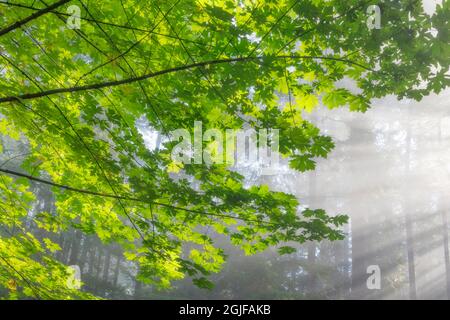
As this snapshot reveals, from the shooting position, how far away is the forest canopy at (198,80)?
102 inches

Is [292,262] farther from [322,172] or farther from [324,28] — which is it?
[324,28]

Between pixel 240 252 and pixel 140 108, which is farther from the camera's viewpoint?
pixel 240 252

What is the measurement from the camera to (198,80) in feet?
9.23

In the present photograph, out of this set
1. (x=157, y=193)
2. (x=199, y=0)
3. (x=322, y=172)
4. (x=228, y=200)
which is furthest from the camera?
(x=322, y=172)

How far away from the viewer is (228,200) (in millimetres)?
3051

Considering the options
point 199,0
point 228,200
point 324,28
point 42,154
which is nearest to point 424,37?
point 324,28

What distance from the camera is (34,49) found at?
127 inches

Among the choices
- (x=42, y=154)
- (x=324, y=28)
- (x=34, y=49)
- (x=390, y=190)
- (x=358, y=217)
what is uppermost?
(x=390, y=190)

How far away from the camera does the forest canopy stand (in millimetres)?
2580

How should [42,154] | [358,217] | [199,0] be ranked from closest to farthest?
[199,0] → [42,154] → [358,217]

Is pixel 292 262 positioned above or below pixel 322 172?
below

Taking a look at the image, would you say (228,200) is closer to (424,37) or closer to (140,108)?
(140,108)

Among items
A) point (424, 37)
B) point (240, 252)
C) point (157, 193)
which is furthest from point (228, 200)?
point (240, 252)

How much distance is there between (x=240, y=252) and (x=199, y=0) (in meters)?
19.2
